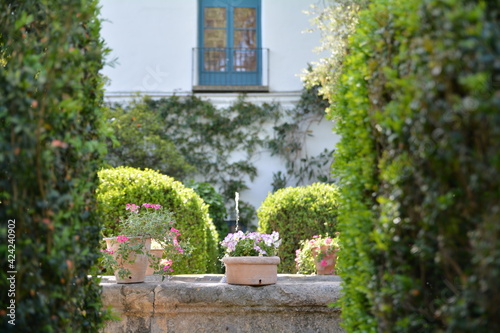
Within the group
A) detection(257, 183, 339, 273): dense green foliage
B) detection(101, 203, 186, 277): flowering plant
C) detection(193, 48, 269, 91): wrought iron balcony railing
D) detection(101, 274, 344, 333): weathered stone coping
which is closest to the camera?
detection(101, 274, 344, 333): weathered stone coping

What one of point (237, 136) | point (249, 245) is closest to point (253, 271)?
point (249, 245)

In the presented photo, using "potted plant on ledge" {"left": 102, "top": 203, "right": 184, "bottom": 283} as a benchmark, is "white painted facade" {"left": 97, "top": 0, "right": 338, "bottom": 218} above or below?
above

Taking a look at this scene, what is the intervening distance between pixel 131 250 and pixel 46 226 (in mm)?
2154

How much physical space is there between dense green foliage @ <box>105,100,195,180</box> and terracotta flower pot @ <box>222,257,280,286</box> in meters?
6.27

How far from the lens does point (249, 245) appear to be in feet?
15.0

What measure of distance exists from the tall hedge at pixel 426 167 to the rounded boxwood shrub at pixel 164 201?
4175mm

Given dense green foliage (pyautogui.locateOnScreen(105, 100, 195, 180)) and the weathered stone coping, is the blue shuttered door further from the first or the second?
the weathered stone coping

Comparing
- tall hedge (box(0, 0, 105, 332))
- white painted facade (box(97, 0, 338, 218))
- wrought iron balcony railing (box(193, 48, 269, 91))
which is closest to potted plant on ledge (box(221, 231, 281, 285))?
tall hedge (box(0, 0, 105, 332))

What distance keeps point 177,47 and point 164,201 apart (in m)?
5.63

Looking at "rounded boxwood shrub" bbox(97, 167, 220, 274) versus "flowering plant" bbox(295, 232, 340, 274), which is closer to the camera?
"flowering plant" bbox(295, 232, 340, 274)

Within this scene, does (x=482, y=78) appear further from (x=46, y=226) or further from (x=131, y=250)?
(x=131, y=250)

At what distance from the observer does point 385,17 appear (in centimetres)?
255

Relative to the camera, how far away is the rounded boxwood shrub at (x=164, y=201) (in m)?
6.58

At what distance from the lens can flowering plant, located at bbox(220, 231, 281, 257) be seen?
4.55 metres
